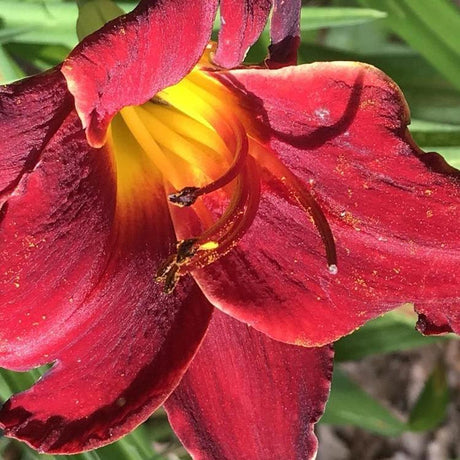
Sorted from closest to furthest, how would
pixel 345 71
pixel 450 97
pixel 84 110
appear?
pixel 84 110 → pixel 345 71 → pixel 450 97

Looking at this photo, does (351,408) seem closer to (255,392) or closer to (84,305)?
(255,392)

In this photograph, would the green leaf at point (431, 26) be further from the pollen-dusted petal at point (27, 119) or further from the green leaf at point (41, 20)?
the pollen-dusted petal at point (27, 119)

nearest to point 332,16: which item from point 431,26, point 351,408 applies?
point 431,26

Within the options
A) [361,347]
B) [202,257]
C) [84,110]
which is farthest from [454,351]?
[84,110]

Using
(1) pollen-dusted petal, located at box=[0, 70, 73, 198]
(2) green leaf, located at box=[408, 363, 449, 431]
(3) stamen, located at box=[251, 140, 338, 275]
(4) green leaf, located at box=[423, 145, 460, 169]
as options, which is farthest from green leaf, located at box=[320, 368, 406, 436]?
(1) pollen-dusted petal, located at box=[0, 70, 73, 198]

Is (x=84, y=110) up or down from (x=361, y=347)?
up

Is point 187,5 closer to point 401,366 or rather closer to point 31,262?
point 31,262
